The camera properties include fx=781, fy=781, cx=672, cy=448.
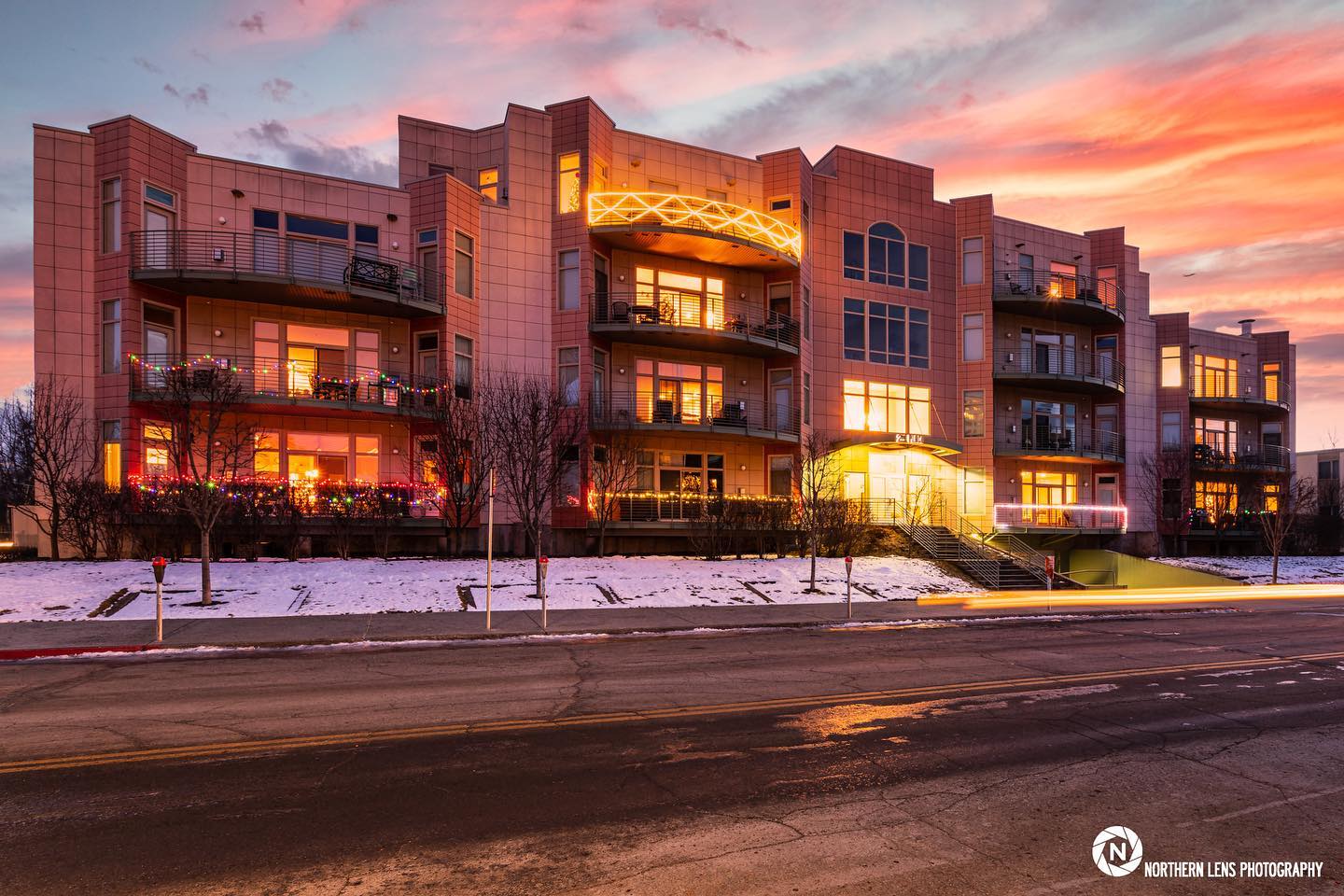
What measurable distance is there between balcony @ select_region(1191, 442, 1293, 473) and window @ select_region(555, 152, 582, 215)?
34136 mm

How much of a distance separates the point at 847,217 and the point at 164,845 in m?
33.5

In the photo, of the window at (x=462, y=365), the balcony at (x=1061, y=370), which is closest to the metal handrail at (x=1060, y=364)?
the balcony at (x=1061, y=370)

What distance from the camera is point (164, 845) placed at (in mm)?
5301

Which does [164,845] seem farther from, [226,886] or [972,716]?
[972,716]

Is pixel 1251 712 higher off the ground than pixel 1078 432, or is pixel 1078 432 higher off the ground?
pixel 1078 432

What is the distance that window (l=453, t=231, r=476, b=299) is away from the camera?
27477 millimetres

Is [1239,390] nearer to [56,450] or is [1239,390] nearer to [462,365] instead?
[462,365]

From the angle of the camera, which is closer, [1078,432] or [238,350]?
[238,350]

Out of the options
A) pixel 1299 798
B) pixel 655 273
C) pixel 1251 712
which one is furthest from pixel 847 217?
pixel 1299 798

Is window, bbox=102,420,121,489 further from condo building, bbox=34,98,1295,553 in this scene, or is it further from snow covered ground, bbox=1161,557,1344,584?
snow covered ground, bbox=1161,557,1344,584

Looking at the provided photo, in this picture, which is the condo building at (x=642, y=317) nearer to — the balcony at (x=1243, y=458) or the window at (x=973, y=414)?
the window at (x=973, y=414)

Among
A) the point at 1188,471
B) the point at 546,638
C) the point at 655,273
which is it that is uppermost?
the point at 655,273

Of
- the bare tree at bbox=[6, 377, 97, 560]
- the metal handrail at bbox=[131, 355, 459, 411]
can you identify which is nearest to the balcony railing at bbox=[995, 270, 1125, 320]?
the metal handrail at bbox=[131, 355, 459, 411]

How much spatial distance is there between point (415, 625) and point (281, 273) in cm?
1527
